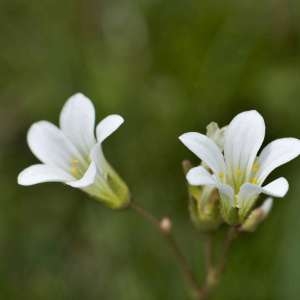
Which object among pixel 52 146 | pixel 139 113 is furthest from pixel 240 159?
pixel 139 113

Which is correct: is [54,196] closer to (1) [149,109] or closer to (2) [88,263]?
(2) [88,263]

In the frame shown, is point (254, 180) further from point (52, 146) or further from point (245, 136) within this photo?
point (52, 146)

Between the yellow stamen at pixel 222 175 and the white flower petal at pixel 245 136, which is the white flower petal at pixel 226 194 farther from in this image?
the white flower petal at pixel 245 136

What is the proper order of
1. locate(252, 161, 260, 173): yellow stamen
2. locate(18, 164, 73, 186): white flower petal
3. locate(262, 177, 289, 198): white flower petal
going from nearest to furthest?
1. locate(262, 177, 289, 198): white flower petal
2. locate(18, 164, 73, 186): white flower petal
3. locate(252, 161, 260, 173): yellow stamen

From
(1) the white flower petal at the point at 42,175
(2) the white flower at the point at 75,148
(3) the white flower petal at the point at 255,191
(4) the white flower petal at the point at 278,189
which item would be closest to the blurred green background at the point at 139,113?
(2) the white flower at the point at 75,148

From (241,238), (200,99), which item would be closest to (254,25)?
(200,99)

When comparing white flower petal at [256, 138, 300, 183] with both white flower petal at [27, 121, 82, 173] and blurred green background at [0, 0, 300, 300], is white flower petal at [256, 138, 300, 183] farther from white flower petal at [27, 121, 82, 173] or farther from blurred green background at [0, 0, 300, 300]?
blurred green background at [0, 0, 300, 300]

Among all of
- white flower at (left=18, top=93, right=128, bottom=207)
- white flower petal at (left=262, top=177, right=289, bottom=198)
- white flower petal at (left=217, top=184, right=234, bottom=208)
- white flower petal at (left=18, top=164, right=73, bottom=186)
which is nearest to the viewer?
white flower petal at (left=262, top=177, right=289, bottom=198)

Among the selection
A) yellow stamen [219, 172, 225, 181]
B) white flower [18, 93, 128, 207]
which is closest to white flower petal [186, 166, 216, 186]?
yellow stamen [219, 172, 225, 181]
